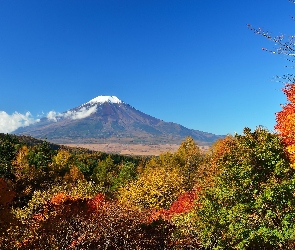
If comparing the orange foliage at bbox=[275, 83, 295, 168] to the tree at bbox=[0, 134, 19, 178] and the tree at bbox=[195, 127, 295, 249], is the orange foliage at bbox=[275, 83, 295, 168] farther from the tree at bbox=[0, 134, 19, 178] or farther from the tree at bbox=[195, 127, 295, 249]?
the tree at bbox=[0, 134, 19, 178]

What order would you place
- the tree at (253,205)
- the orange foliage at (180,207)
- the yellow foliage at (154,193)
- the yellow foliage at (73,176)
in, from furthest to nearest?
the yellow foliage at (73,176), the yellow foliage at (154,193), the orange foliage at (180,207), the tree at (253,205)

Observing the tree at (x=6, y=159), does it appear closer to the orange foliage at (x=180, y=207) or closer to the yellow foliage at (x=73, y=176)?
the yellow foliage at (x=73, y=176)

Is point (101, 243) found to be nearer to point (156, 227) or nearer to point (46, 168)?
point (156, 227)

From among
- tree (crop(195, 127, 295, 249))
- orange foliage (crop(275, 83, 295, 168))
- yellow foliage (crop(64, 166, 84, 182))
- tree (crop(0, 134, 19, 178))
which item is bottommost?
yellow foliage (crop(64, 166, 84, 182))

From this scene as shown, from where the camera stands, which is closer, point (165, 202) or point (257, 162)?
point (257, 162)

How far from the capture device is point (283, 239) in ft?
49.0

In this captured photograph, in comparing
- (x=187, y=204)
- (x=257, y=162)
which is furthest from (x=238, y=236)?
(x=187, y=204)

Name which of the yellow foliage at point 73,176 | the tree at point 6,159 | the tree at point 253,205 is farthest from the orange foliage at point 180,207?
the tree at point 6,159

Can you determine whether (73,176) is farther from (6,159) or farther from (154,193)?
(154,193)

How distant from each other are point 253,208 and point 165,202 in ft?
70.4

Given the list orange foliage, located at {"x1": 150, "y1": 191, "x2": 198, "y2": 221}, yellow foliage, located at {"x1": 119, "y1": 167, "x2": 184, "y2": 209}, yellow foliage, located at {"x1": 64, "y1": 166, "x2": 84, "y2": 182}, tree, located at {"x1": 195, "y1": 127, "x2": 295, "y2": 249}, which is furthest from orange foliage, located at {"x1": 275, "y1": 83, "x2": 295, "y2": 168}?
yellow foliage, located at {"x1": 64, "y1": 166, "x2": 84, "y2": 182}

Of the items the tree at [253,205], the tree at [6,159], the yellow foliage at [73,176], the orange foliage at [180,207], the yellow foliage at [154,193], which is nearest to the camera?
the tree at [253,205]

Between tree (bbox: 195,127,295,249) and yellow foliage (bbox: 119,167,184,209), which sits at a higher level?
tree (bbox: 195,127,295,249)

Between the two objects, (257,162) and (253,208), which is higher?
(257,162)
